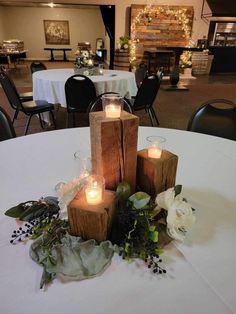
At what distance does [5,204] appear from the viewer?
843 mm

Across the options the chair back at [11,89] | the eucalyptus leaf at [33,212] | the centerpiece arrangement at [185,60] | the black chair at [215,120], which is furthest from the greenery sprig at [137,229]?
the centerpiece arrangement at [185,60]

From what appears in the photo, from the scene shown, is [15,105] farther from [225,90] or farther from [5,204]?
[225,90]

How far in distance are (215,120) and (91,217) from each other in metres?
1.34

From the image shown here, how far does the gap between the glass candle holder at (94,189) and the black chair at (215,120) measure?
1.21 metres

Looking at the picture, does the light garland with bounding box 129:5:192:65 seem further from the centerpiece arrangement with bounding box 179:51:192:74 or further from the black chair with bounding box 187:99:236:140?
the black chair with bounding box 187:99:236:140

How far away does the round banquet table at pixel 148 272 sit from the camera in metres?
0.54

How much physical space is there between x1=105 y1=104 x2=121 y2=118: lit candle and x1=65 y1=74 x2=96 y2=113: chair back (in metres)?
2.34

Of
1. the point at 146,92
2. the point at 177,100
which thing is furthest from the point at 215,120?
the point at 177,100

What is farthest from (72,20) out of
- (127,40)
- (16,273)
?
(16,273)

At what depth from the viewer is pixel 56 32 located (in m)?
12.9

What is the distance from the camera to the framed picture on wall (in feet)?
41.5

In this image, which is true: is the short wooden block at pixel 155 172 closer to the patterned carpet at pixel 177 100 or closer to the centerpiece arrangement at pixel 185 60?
the patterned carpet at pixel 177 100

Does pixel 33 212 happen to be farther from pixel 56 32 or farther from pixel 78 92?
pixel 56 32

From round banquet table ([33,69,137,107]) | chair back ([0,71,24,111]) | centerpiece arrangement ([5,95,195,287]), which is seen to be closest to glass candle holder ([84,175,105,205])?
centerpiece arrangement ([5,95,195,287])
